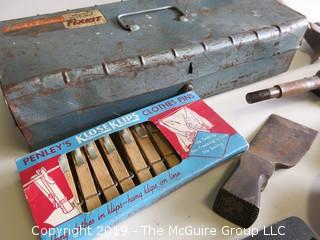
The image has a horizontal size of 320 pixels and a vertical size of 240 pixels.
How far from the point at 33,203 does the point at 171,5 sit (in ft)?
1.42

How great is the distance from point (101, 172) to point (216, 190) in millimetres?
169

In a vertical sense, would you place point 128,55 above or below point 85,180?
above

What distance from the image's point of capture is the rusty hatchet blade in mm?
386

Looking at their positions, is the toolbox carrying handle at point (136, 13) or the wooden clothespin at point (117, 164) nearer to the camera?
the wooden clothespin at point (117, 164)

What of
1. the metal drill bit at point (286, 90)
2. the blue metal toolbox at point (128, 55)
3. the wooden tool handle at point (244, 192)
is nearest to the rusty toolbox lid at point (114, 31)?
the blue metal toolbox at point (128, 55)

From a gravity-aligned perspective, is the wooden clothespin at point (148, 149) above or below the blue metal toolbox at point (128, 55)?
below

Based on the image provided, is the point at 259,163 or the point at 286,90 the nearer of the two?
the point at 259,163

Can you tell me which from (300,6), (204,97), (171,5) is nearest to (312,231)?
(204,97)

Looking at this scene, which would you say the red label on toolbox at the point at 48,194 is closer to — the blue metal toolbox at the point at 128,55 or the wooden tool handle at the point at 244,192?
the blue metal toolbox at the point at 128,55

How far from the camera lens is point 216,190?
0.45 m

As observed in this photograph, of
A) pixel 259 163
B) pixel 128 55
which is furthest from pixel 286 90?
pixel 128 55

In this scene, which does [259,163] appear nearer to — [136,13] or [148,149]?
[148,149]

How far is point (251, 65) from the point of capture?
0.59 metres

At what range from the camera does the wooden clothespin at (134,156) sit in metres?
0.43
